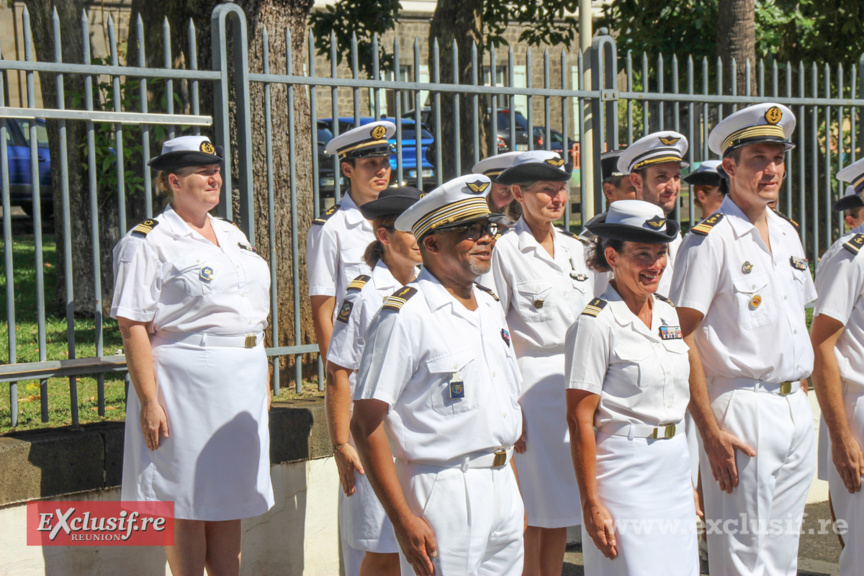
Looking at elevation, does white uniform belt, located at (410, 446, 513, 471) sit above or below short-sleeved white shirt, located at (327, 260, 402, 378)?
below

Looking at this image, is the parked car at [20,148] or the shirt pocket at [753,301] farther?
the parked car at [20,148]

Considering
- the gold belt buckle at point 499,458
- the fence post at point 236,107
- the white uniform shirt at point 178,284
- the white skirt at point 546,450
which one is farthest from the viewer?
the fence post at point 236,107

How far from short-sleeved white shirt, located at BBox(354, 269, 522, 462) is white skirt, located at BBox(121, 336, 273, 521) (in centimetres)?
131

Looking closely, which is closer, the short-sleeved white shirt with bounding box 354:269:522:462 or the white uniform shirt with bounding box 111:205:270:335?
the short-sleeved white shirt with bounding box 354:269:522:462

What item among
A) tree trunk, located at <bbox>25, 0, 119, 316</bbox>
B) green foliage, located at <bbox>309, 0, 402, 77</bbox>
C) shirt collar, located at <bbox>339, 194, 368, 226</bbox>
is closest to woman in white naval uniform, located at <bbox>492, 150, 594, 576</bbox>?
shirt collar, located at <bbox>339, 194, 368, 226</bbox>

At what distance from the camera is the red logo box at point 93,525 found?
4477 millimetres

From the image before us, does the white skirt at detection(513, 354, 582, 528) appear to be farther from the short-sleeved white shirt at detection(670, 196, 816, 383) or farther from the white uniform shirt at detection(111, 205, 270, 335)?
the white uniform shirt at detection(111, 205, 270, 335)

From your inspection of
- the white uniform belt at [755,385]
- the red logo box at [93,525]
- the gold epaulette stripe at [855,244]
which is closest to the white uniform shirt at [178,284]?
the red logo box at [93,525]

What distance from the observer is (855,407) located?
4.46 metres

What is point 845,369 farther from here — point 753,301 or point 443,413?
point 443,413

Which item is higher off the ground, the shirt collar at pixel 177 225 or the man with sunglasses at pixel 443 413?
the shirt collar at pixel 177 225

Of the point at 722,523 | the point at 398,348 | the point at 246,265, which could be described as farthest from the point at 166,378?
the point at 722,523

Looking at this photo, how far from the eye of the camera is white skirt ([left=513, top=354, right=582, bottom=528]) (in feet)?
15.0

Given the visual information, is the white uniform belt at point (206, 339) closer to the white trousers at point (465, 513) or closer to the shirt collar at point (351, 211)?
the shirt collar at point (351, 211)
